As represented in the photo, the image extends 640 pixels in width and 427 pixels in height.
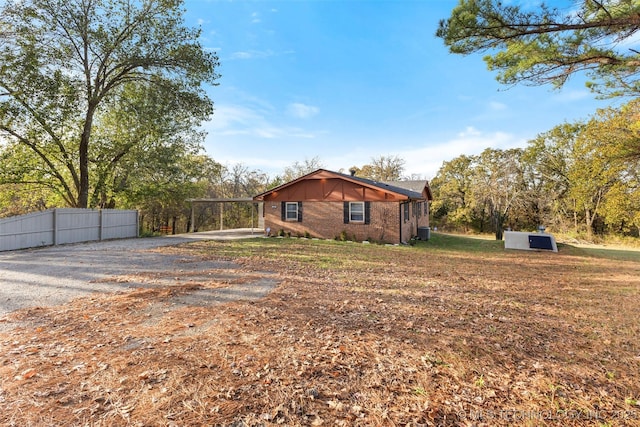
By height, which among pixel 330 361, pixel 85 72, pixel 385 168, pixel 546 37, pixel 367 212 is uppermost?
pixel 85 72

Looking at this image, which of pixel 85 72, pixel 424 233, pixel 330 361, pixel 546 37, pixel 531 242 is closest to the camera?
pixel 330 361

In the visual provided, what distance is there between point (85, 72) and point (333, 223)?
48.4ft

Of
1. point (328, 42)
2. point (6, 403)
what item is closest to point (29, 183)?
point (328, 42)

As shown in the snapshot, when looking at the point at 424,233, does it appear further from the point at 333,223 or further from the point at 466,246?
the point at 333,223

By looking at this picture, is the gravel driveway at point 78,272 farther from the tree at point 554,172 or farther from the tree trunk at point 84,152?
the tree at point 554,172

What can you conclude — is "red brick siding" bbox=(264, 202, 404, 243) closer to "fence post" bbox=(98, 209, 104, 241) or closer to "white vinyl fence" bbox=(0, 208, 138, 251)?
"white vinyl fence" bbox=(0, 208, 138, 251)

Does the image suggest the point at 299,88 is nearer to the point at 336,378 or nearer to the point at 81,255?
the point at 81,255

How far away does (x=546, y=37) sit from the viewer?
565 centimetres

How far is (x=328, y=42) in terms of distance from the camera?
13133 mm

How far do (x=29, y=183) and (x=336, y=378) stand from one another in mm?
20662

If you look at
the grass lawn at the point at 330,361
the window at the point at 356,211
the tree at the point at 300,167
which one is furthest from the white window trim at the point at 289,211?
the tree at the point at 300,167

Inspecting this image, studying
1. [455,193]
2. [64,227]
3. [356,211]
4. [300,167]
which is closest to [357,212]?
[356,211]

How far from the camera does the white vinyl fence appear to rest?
10742mm

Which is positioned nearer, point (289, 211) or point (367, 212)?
point (367, 212)
